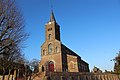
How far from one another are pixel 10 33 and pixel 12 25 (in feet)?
2.74

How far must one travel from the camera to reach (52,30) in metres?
50.3

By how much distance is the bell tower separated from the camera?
4962 cm

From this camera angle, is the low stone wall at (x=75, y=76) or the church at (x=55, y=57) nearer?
the low stone wall at (x=75, y=76)

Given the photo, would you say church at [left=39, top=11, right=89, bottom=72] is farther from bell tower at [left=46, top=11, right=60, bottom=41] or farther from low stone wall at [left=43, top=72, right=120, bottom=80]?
low stone wall at [left=43, top=72, right=120, bottom=80]

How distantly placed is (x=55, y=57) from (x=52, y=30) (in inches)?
341

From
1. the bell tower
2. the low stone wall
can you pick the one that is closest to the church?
the bell tower

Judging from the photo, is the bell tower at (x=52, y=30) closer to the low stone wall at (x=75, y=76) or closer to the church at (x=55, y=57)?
the church at (x=55, y=57)

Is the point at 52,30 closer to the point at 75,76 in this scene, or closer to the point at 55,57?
the point at 55,57

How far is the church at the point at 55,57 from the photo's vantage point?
45.7m

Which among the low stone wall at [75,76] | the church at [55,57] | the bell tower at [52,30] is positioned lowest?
the low stone wall at [75,76]

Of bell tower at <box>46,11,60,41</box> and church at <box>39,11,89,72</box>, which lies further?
bell tower at <box>46,11,60,41</box>

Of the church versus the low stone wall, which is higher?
the church

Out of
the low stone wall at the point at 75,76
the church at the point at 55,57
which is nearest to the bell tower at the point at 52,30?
the church at the point at 55,57

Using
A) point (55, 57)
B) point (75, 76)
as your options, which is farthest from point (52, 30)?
point (75, 76)
